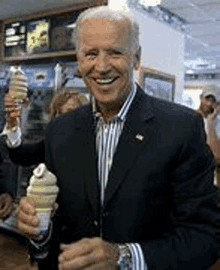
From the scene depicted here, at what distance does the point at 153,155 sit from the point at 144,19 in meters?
3.07

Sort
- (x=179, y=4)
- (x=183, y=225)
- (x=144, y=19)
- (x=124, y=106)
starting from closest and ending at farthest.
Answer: (x=183, y=225) → (x=124, y=106) → (x=144, y=19) → (x=179, y=4)

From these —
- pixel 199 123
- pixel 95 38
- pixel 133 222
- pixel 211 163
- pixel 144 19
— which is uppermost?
pixel 144 19

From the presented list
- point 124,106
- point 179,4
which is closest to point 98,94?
point 124,106

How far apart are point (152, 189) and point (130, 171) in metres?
0.08

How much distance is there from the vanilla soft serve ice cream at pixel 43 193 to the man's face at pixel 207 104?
298 cm

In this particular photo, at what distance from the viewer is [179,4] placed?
4.15 m

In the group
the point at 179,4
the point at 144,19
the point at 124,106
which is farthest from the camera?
the point at 179,4

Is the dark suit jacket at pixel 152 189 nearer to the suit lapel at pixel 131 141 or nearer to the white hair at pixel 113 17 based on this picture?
the suit lapel at pixel 131 141

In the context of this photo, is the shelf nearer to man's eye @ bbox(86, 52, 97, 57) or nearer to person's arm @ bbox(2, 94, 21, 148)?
person's arm @ bbox(2, 94, 21, 148)

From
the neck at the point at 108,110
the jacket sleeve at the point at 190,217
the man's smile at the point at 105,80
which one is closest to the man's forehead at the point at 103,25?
the man's smile at the point at 105,80

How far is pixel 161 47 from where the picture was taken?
423cm

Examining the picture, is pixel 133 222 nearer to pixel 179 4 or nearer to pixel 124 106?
pixel 124 106

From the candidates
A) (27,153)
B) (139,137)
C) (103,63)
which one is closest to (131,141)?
(139,137)

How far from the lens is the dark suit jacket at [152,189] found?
1040 mm
